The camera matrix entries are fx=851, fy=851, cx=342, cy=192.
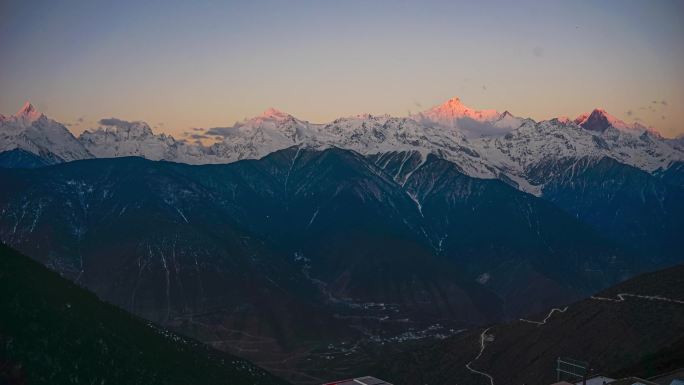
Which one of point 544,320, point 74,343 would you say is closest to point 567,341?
point 544,320


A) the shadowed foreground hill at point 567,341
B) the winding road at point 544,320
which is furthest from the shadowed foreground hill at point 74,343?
the winding road at point 544,320

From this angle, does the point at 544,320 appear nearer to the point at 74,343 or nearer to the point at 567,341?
the point at 567,341

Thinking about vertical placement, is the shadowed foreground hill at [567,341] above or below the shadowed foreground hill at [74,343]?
below

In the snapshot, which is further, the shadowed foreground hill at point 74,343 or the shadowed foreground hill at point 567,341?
the shadowed foreground hill at point 567,341

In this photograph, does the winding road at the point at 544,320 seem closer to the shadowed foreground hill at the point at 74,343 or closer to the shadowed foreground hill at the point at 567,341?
the shadowed foreground hill at the point at 567,341

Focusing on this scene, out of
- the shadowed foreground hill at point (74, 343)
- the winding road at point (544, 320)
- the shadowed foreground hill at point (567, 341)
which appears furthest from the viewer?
the winding road at point (544, 320)

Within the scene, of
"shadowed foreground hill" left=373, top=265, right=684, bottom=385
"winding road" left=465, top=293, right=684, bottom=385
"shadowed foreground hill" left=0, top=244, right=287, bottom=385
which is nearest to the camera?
"shadowed foreground hill" left=0, top=244, right=287, bottom=385

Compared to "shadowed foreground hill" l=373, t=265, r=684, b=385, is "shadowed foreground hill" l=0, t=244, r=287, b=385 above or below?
above

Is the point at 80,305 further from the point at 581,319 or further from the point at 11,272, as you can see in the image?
the point at 581,319

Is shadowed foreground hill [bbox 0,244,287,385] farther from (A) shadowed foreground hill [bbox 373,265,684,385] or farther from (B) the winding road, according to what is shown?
(B) the winding road

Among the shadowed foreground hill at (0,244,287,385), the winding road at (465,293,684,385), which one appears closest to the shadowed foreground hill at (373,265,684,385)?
the winding road at (465,293,684,385)
